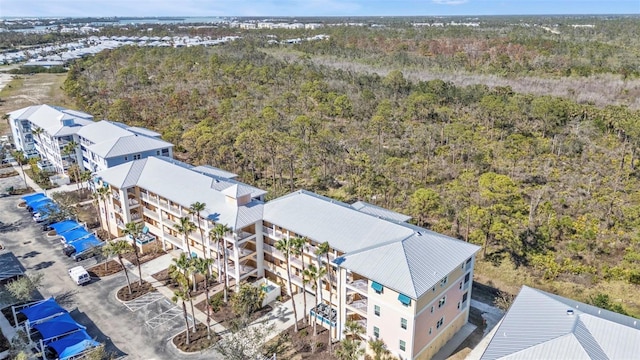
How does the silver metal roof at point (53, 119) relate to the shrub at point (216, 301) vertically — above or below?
above

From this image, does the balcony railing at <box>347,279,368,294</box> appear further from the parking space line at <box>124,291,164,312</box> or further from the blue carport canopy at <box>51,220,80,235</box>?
the blue carport canopy at <box>51,220,80,235</box>

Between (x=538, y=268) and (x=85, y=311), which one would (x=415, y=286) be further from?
(x=85, y=311)

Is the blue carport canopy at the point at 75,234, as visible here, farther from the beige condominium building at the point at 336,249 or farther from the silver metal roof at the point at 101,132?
the silver metal roof at the point at 101,132

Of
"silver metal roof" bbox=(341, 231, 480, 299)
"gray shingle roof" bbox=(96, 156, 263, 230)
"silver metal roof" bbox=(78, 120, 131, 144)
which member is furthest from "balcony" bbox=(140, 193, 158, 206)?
"silver metal roof" bbox=(341, 231, 480, 299)

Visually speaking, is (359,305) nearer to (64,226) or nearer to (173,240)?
(173,240)

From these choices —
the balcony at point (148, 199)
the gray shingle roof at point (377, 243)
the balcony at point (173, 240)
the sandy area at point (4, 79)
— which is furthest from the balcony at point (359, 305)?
the sandy area at point (4, 79)

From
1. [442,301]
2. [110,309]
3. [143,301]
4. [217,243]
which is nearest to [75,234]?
[110,309]
